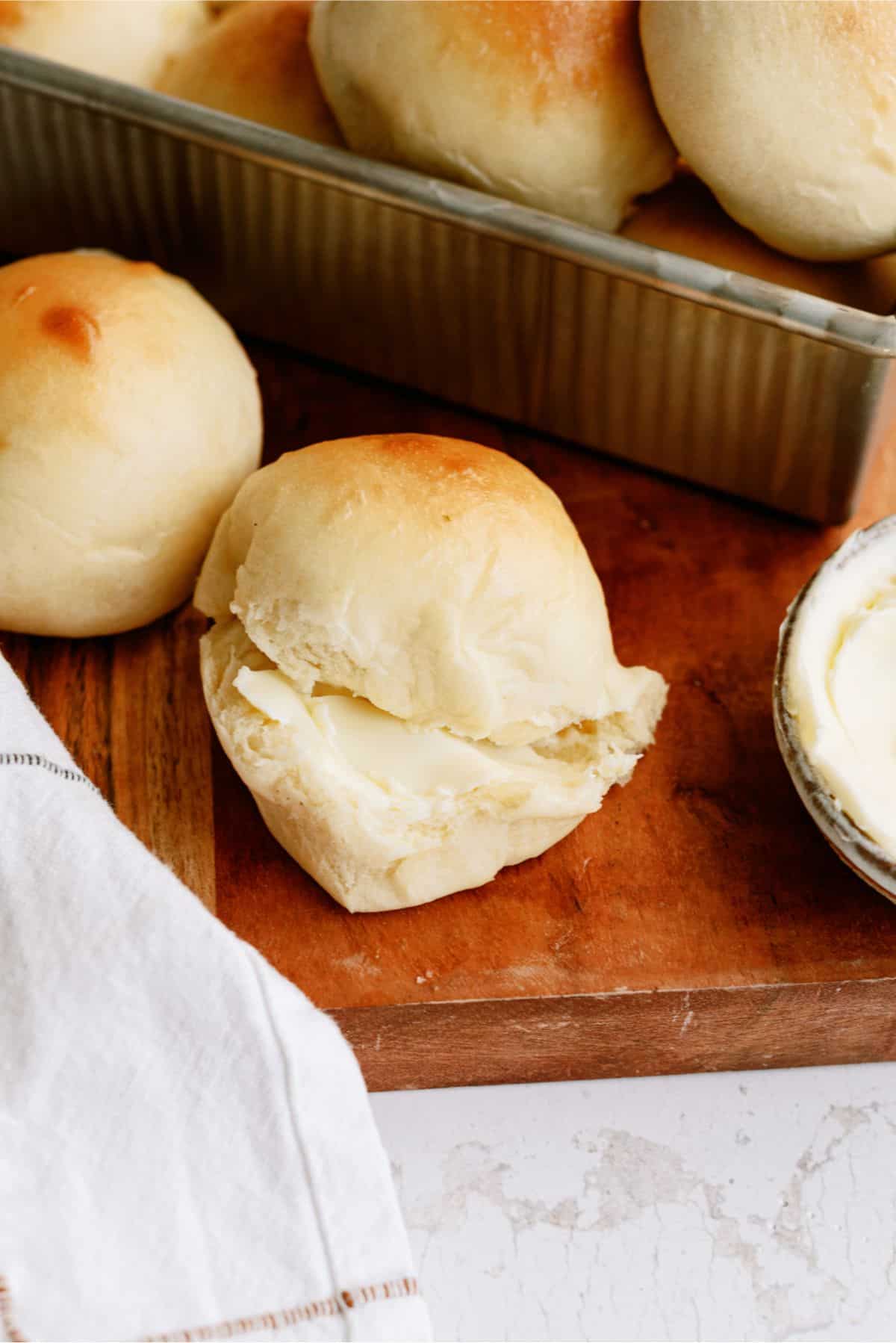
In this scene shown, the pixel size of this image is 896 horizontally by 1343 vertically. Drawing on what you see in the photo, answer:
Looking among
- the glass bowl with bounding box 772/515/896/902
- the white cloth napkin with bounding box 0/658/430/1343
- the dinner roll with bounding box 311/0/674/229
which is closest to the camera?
the white cloth napkin with bounding box 0/658/430/1343

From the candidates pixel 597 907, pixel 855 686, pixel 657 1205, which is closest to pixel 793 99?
pixel 855 686

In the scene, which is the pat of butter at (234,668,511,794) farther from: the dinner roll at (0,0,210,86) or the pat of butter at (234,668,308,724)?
the dinner roll at (0,0,210,86)

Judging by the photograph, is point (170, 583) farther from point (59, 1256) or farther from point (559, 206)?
point (59, 1256)

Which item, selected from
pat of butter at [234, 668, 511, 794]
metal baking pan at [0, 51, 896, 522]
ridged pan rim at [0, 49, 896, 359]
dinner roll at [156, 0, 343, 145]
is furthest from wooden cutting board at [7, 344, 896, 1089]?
dinner roll at [156, 0, 343, 145]

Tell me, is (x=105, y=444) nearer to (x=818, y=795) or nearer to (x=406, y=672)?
(x=406, y=672)

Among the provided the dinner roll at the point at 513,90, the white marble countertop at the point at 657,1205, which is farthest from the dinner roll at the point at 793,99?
the white marble countertop at the point at 657,1205

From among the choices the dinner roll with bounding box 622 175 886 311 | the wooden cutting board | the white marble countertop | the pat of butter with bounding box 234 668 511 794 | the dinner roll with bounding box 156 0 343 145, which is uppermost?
the dinner roll with bounding box 156 0 343 145
